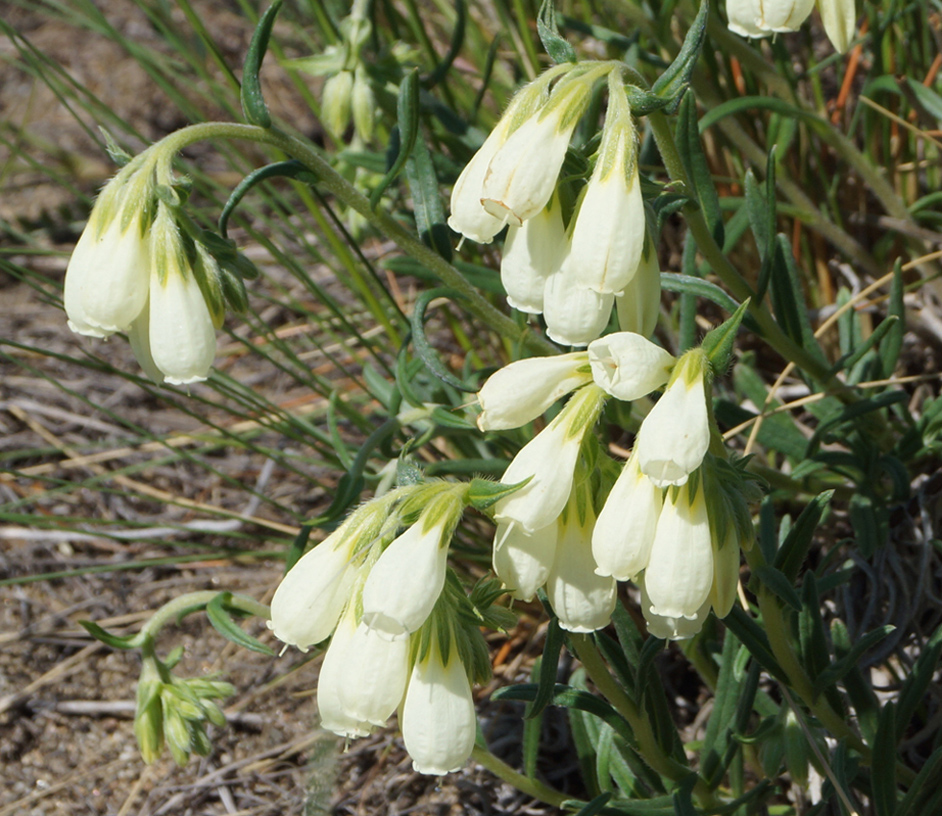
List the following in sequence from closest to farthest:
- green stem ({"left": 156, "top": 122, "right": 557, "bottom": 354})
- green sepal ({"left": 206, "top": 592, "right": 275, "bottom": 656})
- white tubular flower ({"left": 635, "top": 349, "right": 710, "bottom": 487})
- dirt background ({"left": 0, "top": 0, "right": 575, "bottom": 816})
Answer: white tubular flower ({"left": 635, "top": 349, "right": 710, "bottom": 487}) < green stem ({"left": 156, "top": 122, "right": 557, "bottom": 354}) < green sepal ({"left": 206, "top": 592, "right": 275, "bottom": 656}) < dirt background ({"left": 0, "top": 0, "right": 575, "bottom": 816})

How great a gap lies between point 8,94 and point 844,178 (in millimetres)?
4150

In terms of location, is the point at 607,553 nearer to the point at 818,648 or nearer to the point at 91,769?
the point at 818,648

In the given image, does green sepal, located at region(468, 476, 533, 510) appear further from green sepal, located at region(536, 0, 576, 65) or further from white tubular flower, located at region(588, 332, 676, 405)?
green sepal, located at region(536, 0, 576, 65)

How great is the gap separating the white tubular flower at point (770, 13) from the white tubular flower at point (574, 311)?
75cm

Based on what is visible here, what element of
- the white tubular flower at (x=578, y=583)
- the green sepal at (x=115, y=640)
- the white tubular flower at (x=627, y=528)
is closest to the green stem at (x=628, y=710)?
the white tubular flower at (x=578, y=583)

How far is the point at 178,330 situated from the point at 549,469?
29.1 inches

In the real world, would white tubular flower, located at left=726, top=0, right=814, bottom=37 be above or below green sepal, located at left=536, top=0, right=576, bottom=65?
below

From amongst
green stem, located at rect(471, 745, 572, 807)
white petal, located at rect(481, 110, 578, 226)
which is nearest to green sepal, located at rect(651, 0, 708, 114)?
white petal, located at rect(481, 110, 578, 226)

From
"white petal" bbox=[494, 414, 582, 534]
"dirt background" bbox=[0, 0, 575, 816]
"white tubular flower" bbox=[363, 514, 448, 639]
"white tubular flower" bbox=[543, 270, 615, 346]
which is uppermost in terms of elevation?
"white tubular flower" bbox=[543, 270, 615, 346]

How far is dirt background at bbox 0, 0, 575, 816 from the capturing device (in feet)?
9.07

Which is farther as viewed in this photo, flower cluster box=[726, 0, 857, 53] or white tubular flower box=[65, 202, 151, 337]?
flower cluster box=[726, 0, 857, 53]

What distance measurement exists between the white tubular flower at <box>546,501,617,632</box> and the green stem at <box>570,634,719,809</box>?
0.22 meters

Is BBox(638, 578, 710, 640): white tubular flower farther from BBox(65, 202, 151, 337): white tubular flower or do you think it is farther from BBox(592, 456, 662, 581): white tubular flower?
BBox(65, 202, 151, 337): white tubular flower

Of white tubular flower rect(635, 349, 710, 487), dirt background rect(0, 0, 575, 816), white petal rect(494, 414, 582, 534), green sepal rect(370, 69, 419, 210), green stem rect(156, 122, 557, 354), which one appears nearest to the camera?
white tubular flower rect(635, 349, 710, 487)
